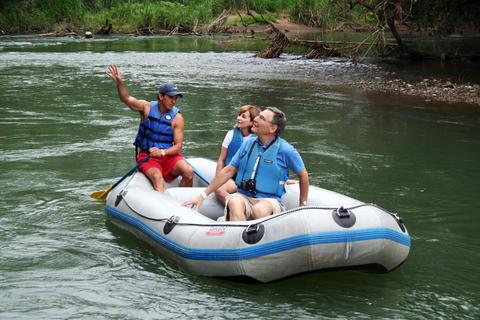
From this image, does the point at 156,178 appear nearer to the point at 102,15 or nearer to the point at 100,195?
the point at 100,195

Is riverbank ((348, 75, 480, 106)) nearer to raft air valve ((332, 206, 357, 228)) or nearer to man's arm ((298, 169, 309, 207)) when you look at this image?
man's arm ((298, 169, 309, 207))

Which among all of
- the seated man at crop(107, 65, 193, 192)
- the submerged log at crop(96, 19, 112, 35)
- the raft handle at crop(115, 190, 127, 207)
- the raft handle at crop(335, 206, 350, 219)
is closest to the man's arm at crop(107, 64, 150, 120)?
the seated man at crop(107, 65, 193, 192)

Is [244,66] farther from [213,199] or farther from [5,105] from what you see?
[213,199]

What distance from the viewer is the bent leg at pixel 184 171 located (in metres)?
6.85

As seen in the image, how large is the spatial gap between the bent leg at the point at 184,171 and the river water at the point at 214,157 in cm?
85

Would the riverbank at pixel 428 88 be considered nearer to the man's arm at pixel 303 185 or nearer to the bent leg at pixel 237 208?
the man's arm at pixel 303 185

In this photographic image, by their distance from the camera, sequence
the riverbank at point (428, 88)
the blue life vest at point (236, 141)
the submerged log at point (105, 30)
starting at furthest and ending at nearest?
the submerged log at point (105, 30)
the riverbank at point (428, 88)
the blue life vest at point (236, 141)

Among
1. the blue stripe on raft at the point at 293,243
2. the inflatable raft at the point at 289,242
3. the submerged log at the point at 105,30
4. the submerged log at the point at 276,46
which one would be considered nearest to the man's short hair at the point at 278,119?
the inflatable raft at the point at 289,242

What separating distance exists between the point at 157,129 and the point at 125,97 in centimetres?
45

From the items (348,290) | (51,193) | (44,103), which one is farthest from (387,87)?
(348,290)

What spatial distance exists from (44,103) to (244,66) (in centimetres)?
877

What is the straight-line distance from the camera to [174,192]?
648 cm

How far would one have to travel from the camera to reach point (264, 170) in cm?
549

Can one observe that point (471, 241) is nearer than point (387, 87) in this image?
Yes
